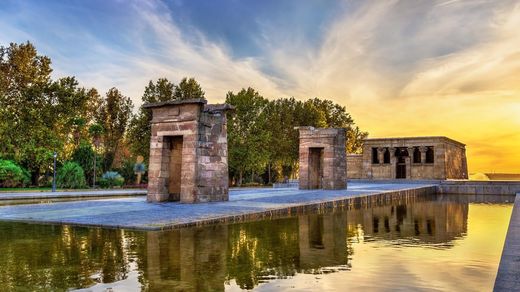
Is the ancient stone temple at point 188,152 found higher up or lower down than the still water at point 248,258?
higher up

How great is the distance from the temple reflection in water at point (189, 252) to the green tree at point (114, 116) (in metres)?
42.4

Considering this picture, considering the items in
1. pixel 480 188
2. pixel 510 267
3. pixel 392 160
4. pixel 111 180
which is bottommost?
pixel 510 267

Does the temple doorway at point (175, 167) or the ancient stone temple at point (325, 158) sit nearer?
the temple doorway at point (175, 167)

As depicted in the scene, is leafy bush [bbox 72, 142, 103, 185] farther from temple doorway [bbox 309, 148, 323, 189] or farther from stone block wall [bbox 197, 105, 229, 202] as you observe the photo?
stone block wall [bbox 197, 105, 229, 202]

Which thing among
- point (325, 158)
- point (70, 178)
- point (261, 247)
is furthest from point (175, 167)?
point (70, 178)

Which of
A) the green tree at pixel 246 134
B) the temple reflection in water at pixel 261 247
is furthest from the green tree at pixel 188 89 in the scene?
the temple reflection in water at pixel 261 247

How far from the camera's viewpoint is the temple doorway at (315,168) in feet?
94.4

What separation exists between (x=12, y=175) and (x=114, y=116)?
1954 cm

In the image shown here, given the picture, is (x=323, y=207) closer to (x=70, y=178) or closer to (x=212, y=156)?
(x=212, y=156)

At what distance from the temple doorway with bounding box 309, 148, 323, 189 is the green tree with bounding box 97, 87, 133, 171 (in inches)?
1171

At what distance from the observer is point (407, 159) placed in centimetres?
4947

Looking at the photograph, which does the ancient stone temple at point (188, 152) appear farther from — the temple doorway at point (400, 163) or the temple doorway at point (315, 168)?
the temple doorway at point (400, 163)

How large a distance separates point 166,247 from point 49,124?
33.9 m

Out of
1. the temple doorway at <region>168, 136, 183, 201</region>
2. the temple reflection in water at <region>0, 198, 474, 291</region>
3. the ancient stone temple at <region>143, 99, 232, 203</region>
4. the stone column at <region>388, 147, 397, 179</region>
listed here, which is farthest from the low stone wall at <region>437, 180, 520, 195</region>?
the temple reflection in water at <region>0, 198, 474, 291</region>
